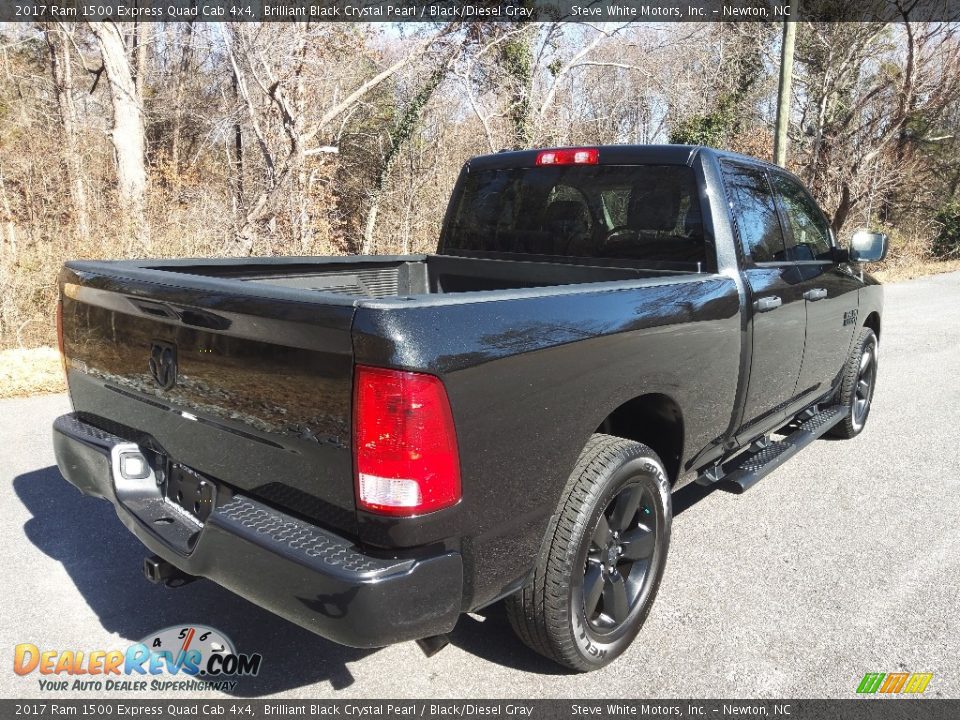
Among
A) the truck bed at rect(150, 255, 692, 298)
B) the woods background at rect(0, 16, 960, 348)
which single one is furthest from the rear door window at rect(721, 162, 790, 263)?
the woods background at rect(0, 16, 960, 348)

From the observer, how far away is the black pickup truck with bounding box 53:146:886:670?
2025 millimetres

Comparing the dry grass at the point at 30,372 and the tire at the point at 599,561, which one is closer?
the tire at the point at 599,561

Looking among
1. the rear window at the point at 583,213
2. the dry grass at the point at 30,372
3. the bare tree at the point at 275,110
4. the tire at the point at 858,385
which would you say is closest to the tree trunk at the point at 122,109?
the bare tree at the point at 275,110

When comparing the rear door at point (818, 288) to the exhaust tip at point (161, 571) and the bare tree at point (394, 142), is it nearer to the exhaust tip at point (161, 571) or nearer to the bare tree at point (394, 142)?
the exhaust tip at point (161, 571)

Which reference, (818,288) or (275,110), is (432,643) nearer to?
(818,288)

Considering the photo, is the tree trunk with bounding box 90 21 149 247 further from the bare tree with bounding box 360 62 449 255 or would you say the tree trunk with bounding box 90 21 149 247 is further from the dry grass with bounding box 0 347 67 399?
the dry grass with bounding box 0 347 67 399

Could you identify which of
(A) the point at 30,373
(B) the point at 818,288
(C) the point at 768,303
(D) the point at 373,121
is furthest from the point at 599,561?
(D) the point at 373,121

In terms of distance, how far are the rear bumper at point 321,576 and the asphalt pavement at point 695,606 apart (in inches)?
26.4

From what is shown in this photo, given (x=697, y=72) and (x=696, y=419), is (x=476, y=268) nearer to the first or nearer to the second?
(x=696, y=419)

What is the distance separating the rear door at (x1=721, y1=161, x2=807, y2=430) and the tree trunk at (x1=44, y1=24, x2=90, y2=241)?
8242 mm

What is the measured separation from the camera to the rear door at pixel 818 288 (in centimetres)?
430

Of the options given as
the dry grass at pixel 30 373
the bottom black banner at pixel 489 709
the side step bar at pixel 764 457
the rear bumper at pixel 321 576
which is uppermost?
the rear bumper at pixel 321 576

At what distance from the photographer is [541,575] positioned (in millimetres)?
2488

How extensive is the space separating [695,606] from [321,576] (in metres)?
1.88
